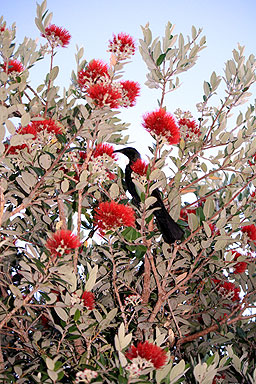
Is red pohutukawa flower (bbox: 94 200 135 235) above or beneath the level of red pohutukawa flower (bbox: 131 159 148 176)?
beneath

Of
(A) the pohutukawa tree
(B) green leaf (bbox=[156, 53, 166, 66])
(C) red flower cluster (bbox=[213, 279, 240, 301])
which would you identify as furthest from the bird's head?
(C) red flower cluster (bbox=[213, 279, 240, 301])

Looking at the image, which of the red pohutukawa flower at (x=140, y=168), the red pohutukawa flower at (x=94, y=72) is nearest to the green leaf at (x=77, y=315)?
the red pohutukawa flower at (x=140, y=168)

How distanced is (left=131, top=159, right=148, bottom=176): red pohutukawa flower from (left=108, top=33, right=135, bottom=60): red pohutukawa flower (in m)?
0.44

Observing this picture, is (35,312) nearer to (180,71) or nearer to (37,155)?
(37,155)

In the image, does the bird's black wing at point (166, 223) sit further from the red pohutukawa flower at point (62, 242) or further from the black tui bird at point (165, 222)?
the red pohutukawa flower at point (62, 242)

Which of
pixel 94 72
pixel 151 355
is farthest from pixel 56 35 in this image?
pixel 151 355

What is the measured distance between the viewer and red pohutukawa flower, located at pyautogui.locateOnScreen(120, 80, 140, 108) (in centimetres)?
183

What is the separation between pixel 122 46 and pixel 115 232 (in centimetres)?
76

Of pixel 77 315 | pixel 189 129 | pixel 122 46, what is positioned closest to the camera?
pixel 77 315

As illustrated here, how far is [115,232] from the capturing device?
67.4 inches

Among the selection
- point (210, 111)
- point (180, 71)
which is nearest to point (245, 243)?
point (210, 111)

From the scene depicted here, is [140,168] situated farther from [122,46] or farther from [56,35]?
[56,35]

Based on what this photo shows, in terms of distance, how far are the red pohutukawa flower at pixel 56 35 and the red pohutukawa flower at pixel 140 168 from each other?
0.79m

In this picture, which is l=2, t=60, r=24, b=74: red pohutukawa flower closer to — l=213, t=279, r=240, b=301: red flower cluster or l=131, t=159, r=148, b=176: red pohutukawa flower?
l=131, t=159, r=148, b=176: red pohutukawa flower
